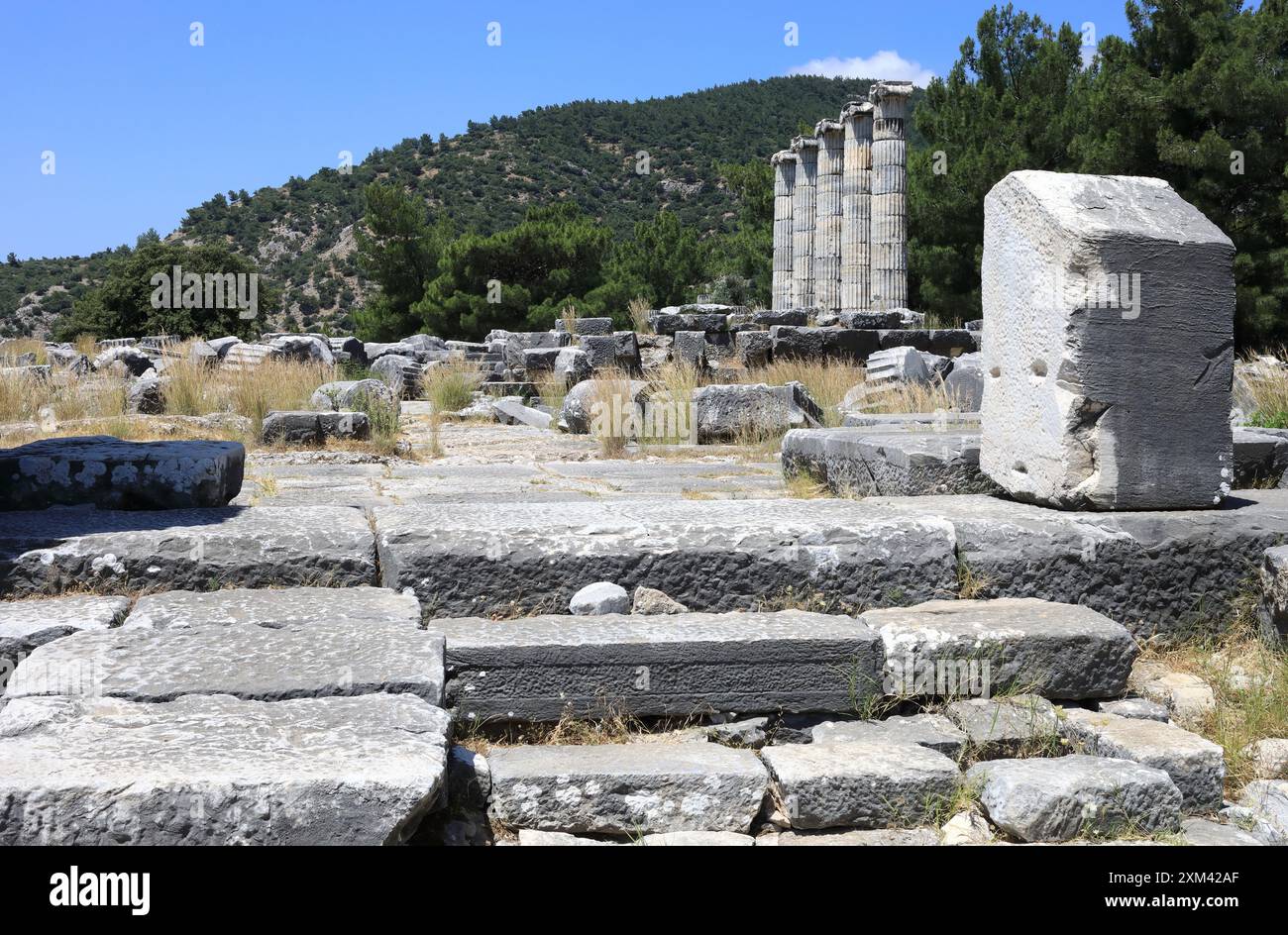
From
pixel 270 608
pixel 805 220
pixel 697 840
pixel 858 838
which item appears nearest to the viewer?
pixel 697 840

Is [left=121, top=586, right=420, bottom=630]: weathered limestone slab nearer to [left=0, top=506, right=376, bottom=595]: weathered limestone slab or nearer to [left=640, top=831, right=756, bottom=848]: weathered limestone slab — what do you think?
[left=0, top=506, right=376, bottom=595]: weathered limestone slab

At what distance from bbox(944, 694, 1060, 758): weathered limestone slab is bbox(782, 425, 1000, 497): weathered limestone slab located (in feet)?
5.36

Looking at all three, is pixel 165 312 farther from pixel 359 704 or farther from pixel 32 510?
pixel 359 704

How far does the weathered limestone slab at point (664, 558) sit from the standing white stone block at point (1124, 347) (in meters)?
0.67

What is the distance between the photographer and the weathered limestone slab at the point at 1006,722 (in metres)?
3.17

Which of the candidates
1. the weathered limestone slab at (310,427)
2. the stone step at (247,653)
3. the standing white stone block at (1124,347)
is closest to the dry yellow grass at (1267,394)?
the standing white stone block at (1124,347)

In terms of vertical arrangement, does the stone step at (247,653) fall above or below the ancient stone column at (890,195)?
below

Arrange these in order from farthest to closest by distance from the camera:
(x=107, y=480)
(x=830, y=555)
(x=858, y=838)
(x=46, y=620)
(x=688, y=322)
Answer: (x=688, y=322) < (x=107, y=480) < (x=830, y=555) < (x=46, y=620) < (x=858, y=838)

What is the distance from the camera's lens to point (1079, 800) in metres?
2.70

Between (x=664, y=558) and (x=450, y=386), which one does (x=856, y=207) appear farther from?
(x=664, y=558)

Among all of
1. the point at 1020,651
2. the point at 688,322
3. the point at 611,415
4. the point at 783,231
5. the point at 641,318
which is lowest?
the point at 1020,651

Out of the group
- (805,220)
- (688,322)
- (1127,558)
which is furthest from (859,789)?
(805,220)

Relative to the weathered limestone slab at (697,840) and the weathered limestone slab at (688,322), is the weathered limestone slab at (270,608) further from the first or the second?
the weathered limestone slab at (688,322)

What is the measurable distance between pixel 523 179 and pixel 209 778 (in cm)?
5647
